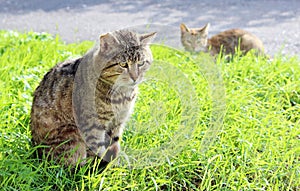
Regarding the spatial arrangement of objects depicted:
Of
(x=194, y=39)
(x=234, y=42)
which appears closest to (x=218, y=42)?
(x=234, y=42)

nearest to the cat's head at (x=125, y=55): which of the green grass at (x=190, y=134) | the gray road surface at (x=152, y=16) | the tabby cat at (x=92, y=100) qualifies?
the tabby cat at (x=92, y=100)

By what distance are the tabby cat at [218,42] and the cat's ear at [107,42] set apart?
7.60ft

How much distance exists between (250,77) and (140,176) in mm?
1577

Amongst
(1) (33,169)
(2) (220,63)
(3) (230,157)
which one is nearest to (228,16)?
(2) (220,63)

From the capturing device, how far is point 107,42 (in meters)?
2.62

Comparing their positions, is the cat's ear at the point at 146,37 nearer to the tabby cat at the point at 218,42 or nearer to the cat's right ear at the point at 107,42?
the cat's right ear at the point at 107,42

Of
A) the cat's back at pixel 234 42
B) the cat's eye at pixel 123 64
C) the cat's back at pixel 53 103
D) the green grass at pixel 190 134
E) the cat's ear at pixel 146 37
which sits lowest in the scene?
the green grass at pixel 190 134

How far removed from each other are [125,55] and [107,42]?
0.12 m

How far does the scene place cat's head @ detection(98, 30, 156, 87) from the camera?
8.60 ft

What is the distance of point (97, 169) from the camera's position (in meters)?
2.88

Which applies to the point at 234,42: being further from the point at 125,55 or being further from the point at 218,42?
the point at 125,55

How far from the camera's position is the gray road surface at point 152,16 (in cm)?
632

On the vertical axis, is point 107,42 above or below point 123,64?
above

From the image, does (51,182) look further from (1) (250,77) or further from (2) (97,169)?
(1) (250,77)
